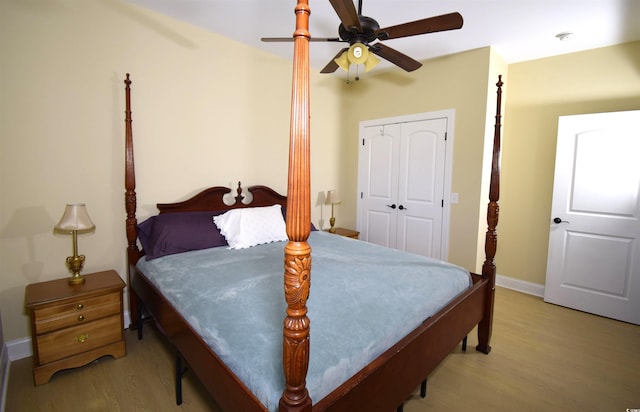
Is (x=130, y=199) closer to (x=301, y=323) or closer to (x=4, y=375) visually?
(x=4, y=375)

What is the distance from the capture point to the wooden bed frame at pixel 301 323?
2.67ft

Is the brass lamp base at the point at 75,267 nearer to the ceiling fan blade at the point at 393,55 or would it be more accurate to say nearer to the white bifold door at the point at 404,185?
the ceiling fan blade at the point at 393,55

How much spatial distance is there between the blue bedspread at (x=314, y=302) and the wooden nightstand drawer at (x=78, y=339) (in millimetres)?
433

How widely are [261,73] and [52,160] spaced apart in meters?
2.08

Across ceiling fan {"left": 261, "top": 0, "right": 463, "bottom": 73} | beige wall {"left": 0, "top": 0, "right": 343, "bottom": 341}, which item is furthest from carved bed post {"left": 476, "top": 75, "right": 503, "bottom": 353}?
beige wall {"left": 0, "top": 0, "right": 343, "bottom": 341}

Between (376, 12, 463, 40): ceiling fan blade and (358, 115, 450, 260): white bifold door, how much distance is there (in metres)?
1.71

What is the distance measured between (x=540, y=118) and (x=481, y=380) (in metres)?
2.86

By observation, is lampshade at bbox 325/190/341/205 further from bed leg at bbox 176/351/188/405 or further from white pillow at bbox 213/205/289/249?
bed leg at bbox 176/351/188/405

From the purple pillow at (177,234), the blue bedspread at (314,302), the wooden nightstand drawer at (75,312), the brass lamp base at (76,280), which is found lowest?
the wooden nightstand drawer at (75,312)

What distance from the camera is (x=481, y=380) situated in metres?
2.05

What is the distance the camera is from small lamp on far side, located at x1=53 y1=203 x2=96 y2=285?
79.4 inches

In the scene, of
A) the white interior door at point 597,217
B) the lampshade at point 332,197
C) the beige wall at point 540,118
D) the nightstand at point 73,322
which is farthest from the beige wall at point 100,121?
the white interior door at point 597,217

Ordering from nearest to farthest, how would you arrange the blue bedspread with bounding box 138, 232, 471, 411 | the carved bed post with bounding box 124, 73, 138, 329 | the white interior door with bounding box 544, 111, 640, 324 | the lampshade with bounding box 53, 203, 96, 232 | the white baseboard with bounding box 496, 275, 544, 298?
the blue bedspread with bounding box 138, 232, 471, 411 < the lampshade with bounding box 53, 203, 96, 232 < the carved bed post with bounding box 124, 73, 138, 329 < the white interior door with bounding box 544, 111, 640, 324 < the white baseboard with bounding box 496, 275, 544, 298

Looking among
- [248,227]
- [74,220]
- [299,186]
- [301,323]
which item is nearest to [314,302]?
[301,323]
